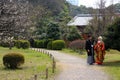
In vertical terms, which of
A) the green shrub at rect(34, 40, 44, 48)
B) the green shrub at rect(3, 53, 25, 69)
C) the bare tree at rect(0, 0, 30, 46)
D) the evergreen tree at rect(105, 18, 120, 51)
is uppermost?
the bare tree at rect(0, 0, 30, 46)

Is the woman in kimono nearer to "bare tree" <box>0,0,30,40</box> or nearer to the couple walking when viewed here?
the couple walking

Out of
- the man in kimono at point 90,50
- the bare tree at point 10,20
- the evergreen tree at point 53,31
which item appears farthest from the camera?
the evergreen tree at point 53,31

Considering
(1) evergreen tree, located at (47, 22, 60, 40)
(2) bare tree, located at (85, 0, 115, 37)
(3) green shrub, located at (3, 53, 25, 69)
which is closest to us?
(3) green shrub, located at (3, 53, 25, 69)

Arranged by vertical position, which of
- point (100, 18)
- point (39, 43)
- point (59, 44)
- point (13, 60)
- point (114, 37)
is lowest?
point (39, 43)

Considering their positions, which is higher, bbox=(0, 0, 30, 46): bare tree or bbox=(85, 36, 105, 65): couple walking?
bbox=(0, 0, 30, 46): bare tree

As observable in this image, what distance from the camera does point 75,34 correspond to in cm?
5431

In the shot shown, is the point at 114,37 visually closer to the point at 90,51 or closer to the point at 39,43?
the point at 90,51

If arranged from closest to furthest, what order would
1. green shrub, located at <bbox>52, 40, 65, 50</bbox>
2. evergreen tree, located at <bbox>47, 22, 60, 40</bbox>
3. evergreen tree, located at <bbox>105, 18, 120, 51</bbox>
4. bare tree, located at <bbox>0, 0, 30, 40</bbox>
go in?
bare tree, located at <bbox>0, 0, 30, 40</bbox>
evergreen tree, located at <bbox>105, 18, 120, 51</bbox>
green shrub, located at <bbox>52, 40, 65, 50</bbox>
evergreen tree, located at <bbox>47, 22, 60, 40</bbox>

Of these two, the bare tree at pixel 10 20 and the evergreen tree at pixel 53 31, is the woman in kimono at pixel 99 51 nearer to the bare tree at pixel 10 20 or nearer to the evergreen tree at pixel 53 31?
the bare tree at pixel 10 20

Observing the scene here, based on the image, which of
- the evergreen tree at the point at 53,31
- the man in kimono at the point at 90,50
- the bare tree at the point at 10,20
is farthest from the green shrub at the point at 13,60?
the evergreen tree at the point at 53,31

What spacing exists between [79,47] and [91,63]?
21.6 m

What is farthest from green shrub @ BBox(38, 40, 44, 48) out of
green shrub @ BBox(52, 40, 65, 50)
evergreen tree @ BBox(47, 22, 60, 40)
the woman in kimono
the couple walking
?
the woman in kimono

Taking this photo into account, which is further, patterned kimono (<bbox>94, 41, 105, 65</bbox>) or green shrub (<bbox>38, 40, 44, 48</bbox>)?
green shrub (<bbox>38, 40, 44, 48</bbox>)

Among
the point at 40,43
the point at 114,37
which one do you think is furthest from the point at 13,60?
the point at 40,43
